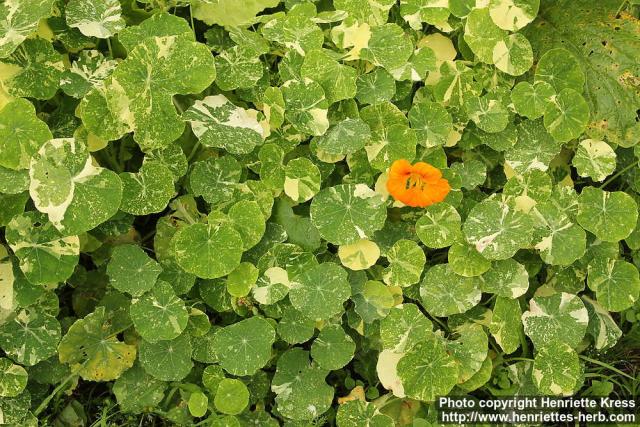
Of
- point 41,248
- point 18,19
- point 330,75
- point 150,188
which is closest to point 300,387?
point 150,188

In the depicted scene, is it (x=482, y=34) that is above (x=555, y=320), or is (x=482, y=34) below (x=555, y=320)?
above

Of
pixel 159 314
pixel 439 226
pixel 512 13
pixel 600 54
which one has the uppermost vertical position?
pixel 512 13

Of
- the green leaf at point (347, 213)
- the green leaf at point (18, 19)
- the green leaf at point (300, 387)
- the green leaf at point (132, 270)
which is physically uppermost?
the green leaf at point (18, 19)

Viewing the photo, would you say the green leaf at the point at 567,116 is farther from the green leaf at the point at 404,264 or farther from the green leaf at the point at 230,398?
the green leaf at the point at 230,398

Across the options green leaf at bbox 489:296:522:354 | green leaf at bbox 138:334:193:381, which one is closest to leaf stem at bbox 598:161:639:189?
green leaf at bbox 489:296:522:354

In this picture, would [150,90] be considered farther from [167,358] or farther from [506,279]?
[506,279]

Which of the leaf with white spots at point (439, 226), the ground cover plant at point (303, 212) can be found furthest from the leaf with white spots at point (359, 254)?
the leaf with white spots at point (439, 226)

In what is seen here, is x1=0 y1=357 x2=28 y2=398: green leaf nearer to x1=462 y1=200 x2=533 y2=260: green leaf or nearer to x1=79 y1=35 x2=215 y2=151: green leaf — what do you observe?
x1=79 y1=35 x2=215 y2=151: green leaf

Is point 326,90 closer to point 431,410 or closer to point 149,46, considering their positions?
point 149,46
